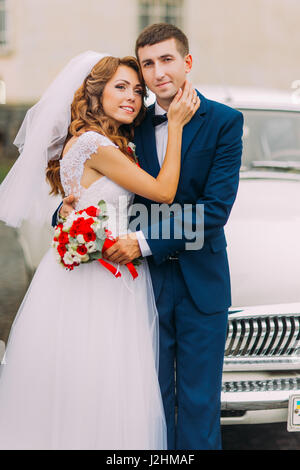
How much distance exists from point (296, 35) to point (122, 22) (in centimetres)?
497

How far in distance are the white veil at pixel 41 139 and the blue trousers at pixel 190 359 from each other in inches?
28.7

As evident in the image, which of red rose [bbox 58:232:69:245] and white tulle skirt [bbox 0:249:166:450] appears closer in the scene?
red rose [bbox 58:232:69:245]

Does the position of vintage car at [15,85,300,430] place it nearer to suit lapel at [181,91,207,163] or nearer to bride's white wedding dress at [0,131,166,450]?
bride's white wedding dress at [0,131,166,450]

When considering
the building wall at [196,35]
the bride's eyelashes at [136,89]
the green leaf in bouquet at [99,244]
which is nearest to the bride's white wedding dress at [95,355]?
the green leaf in bouquet at [99,244]

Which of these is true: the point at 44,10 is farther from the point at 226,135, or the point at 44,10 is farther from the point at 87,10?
the point at 226,135

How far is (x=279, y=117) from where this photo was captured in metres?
4.43

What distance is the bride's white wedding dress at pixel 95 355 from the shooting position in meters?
2.52

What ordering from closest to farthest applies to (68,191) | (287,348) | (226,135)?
(226,135)
(68,191)
(287,348)

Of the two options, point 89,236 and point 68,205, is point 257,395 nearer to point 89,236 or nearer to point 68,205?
point 89,236

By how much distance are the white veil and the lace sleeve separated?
169 mm

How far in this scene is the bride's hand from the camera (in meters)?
2.43

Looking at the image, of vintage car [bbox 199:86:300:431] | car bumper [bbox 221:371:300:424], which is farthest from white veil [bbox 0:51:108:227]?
car bumper [bbox 221:371:300:424]
